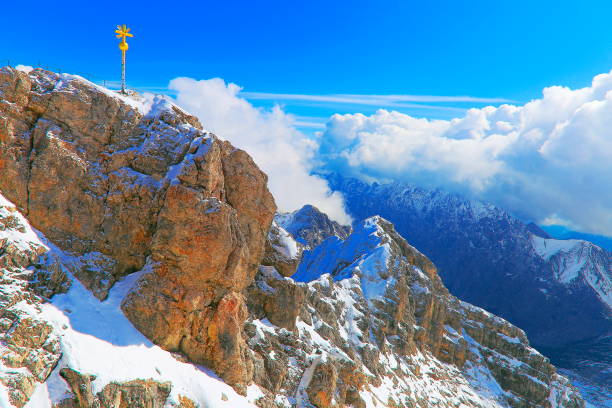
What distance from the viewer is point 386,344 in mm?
136875

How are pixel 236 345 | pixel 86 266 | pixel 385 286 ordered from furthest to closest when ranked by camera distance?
1. pixel 385 286
2. pixel 236 345
3. pixel 86 266

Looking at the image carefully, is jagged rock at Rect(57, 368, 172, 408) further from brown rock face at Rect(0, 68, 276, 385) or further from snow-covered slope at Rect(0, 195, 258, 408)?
brown rock face at Rect(0, 68, 276, 385)

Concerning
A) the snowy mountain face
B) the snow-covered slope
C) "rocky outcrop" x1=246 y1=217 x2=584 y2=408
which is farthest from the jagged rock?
"rocky outcrop" x1=246 y1=217 x2=584 y2=408

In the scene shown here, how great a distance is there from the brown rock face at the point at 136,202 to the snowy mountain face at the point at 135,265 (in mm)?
159

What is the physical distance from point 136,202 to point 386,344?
99574 millimetres

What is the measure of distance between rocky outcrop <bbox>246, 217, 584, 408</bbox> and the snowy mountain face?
74 cm

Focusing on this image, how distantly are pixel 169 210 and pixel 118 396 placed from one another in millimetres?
22763

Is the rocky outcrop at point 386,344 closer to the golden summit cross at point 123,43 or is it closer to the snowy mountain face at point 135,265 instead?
the snowy mountain face at point 135,265

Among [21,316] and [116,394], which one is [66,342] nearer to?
[21,316]

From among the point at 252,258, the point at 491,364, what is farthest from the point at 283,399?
the point at 491,364

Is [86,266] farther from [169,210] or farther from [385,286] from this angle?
[385,286]

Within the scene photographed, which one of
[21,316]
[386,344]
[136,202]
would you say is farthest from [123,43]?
[386,344]

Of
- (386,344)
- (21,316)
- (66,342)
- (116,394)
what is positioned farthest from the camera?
(386,344)

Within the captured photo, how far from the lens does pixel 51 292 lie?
165 feet
